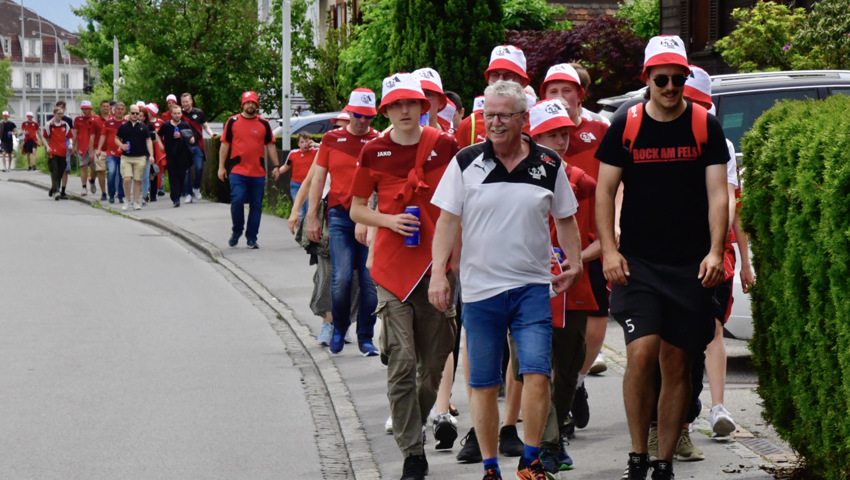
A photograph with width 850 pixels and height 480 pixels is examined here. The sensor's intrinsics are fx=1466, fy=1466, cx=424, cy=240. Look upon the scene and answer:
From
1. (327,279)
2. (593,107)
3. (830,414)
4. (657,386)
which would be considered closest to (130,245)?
(593,107)

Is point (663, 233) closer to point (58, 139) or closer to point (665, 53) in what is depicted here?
point (665, 53)

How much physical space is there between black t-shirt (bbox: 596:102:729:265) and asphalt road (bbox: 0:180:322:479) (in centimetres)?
218

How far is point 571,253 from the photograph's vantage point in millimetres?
6590

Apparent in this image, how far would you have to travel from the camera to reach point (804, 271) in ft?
19.3

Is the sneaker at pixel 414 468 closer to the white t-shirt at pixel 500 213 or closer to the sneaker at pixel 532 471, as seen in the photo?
the sneaker at pixel 532 471

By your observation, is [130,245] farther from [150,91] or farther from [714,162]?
[150,91]

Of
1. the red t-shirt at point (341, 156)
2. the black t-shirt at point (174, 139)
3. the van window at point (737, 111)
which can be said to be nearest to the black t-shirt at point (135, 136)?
the black t-shirt at point (174, 139)

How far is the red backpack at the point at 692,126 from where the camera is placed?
618cm

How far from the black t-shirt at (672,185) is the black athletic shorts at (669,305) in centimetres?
6

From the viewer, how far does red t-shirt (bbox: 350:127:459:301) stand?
7035 millimetres

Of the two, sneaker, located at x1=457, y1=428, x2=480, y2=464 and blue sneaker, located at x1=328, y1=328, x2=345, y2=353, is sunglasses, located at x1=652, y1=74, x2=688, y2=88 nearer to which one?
sneaker, located at x1=457, y1=428, x2=480, y2=464

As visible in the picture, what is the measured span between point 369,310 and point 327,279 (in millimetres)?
607

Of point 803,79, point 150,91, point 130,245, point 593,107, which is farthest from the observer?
point 150,91

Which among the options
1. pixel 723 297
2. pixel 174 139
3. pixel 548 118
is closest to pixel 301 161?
pixel 174 139
